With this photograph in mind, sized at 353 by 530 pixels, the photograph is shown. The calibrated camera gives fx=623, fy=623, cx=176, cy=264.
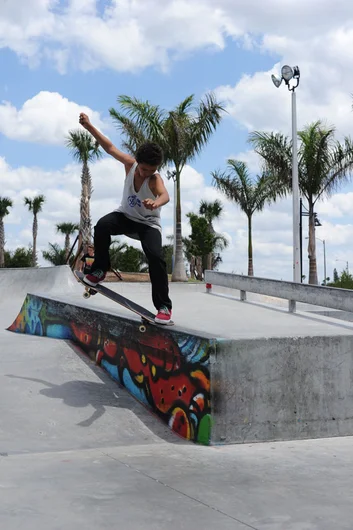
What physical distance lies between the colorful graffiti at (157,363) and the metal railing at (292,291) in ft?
15.0

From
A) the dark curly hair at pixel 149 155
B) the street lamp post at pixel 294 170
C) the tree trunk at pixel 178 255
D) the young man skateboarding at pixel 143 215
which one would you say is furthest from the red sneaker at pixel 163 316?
the tree trunk at pixel 178 255

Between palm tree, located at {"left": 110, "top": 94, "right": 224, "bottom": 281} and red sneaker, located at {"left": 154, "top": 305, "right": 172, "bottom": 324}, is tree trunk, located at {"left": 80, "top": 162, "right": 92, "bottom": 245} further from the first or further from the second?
red sneaker, located at {"left": 154, "top": 305, "right": 172, "bottom": 324}

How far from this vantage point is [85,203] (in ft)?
116

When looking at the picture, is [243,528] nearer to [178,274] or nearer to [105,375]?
[105,375]

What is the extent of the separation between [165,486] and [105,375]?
327 cm

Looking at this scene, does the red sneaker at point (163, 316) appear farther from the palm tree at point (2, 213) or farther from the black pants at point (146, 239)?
the palm tree at point (2, 213)

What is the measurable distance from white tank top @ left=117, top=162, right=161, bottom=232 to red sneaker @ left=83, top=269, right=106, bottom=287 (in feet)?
2.44

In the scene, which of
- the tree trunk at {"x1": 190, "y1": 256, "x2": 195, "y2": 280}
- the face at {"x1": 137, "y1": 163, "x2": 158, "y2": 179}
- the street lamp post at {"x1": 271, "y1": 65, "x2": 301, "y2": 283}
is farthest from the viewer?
the tree trunk at {"x1": 190, "y1": 256, "x2": 195, "y2": 280}

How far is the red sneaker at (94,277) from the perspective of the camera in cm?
635

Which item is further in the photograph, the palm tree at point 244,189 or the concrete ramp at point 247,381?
the palm tree at point 244,189

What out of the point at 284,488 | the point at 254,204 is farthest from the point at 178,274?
the point at 284,488

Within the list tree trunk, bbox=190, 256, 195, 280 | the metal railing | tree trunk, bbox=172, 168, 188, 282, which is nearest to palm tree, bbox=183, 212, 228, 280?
tree trunk, bbox=190, 256, 195, 280

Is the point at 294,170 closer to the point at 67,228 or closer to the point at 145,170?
the point at 145,170

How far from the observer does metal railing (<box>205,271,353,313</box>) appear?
10.3 m
